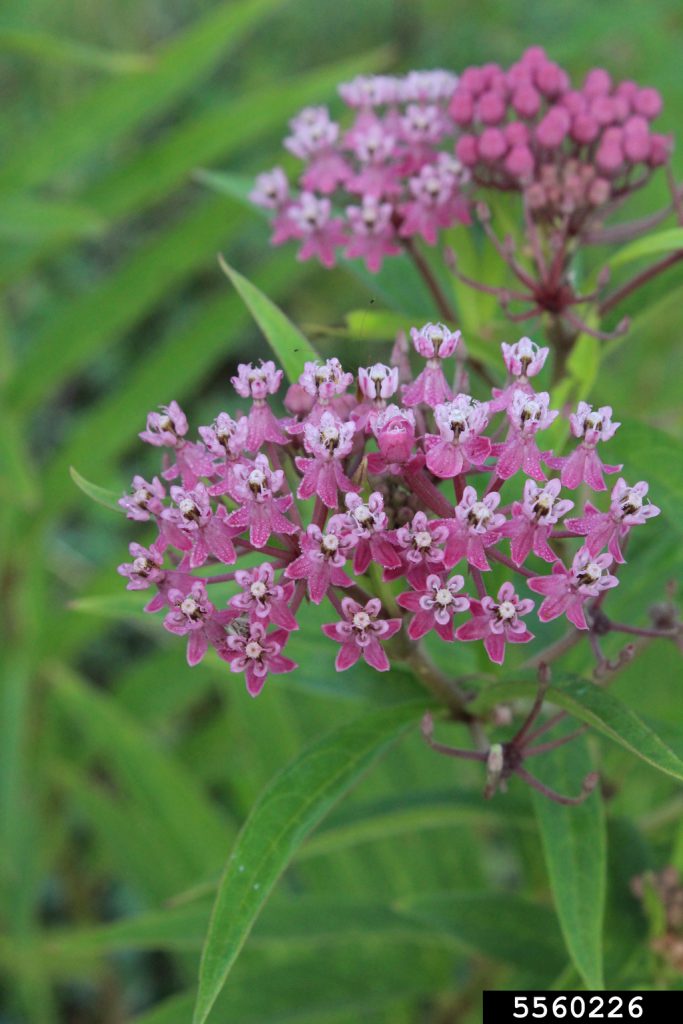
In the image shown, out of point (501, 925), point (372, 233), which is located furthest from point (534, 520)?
point (501, 925)

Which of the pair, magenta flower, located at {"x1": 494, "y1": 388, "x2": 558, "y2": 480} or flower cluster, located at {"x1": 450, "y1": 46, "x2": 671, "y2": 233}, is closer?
magenta flower, located at {"x1": 494, "y1": 388, "x2": 558, "y2": 480}

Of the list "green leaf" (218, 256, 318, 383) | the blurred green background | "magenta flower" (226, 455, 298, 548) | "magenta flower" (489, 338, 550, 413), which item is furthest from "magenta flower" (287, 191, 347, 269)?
"magenta flower" (226, 455, 298, 548)

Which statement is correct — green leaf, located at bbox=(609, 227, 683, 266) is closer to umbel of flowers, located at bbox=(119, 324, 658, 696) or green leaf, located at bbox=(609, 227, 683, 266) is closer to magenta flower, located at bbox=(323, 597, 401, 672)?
umbel of flowers, located at bbox=(119, 324, 658, 696)

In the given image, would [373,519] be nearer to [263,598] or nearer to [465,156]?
[263,598]

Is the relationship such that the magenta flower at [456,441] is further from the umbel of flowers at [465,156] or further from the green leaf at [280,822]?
the umbel of flowers at [465,156]

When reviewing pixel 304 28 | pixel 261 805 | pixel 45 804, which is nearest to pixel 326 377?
pixel 261 805

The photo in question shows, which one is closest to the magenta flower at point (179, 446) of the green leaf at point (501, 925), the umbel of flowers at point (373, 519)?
the umbel of flowers at point (373, 519)

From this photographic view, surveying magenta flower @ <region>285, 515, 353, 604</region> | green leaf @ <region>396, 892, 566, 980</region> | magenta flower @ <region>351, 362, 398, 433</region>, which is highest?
magenta flower @ <region>351, 362, 398, 433</region>
